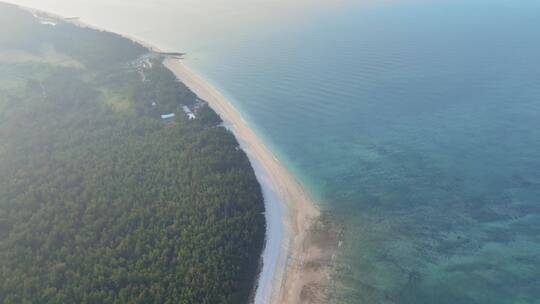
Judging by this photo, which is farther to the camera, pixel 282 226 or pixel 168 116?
pixel 168 116

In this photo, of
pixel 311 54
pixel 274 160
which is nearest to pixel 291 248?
pixel 274 160

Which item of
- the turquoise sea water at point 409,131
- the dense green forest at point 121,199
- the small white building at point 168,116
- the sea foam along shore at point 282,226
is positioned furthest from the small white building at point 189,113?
the turquoise sea water at point 409,131

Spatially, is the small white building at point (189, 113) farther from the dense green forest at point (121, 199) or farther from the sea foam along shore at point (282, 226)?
the sea foam along shore at point (282, 226)

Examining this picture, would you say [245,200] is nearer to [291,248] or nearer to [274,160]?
[291,248]

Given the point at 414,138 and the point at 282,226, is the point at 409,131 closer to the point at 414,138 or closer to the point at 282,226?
the point at 414,138

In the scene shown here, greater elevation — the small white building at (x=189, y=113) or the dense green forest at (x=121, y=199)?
the small white building at (x=189, y=113)

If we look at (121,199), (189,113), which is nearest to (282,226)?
(121,199)
